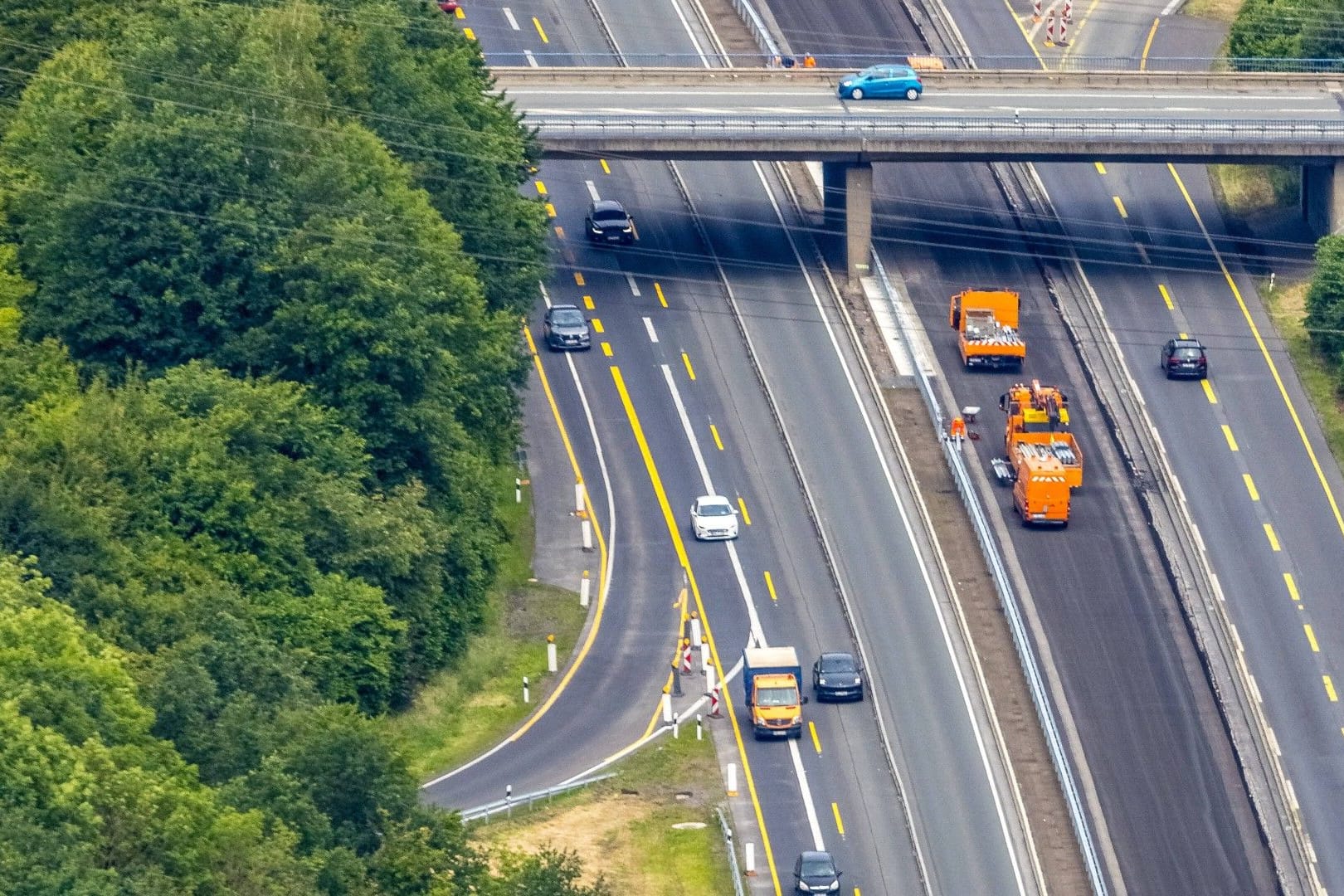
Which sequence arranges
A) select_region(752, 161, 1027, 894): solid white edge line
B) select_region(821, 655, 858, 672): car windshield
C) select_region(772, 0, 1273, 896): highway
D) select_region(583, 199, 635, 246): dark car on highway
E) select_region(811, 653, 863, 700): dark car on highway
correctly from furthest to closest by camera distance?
select_region(583, 199, 635, 246): dark car on highway < select_region(821, 655, 858, 672): car windshield < select_region(811, 653, 863, 700): dark car on highway < select_region(752, 161, 1027, 894): solid white edge line < select_region(772, 0, 1273, 896): highway

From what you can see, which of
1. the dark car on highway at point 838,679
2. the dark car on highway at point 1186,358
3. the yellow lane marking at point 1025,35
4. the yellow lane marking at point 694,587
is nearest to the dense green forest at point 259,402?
the yellow lane marking at point 694,587

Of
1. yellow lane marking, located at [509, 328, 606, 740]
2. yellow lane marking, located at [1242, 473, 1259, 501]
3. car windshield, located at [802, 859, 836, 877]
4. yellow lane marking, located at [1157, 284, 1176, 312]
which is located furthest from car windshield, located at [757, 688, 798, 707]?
yellow lane marking, located at [1157, 284, 1176, 312]

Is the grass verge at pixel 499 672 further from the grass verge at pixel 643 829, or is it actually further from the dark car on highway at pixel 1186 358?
the dark car on highway at pixel 1186 358

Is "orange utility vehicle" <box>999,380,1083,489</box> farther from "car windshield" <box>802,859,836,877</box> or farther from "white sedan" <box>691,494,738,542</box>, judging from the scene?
"car windshield" <box>802,859,836,877</box>

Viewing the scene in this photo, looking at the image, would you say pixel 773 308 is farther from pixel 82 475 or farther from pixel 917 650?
pixel 82 475

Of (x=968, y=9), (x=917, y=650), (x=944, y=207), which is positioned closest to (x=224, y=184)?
(x=917, y=650)

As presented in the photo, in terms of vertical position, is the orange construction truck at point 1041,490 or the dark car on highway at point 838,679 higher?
the orange construction truck at point 1041,490

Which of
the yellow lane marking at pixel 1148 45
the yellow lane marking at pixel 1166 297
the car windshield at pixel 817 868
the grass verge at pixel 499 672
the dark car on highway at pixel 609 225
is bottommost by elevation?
the car windshield at pixel 817 868
